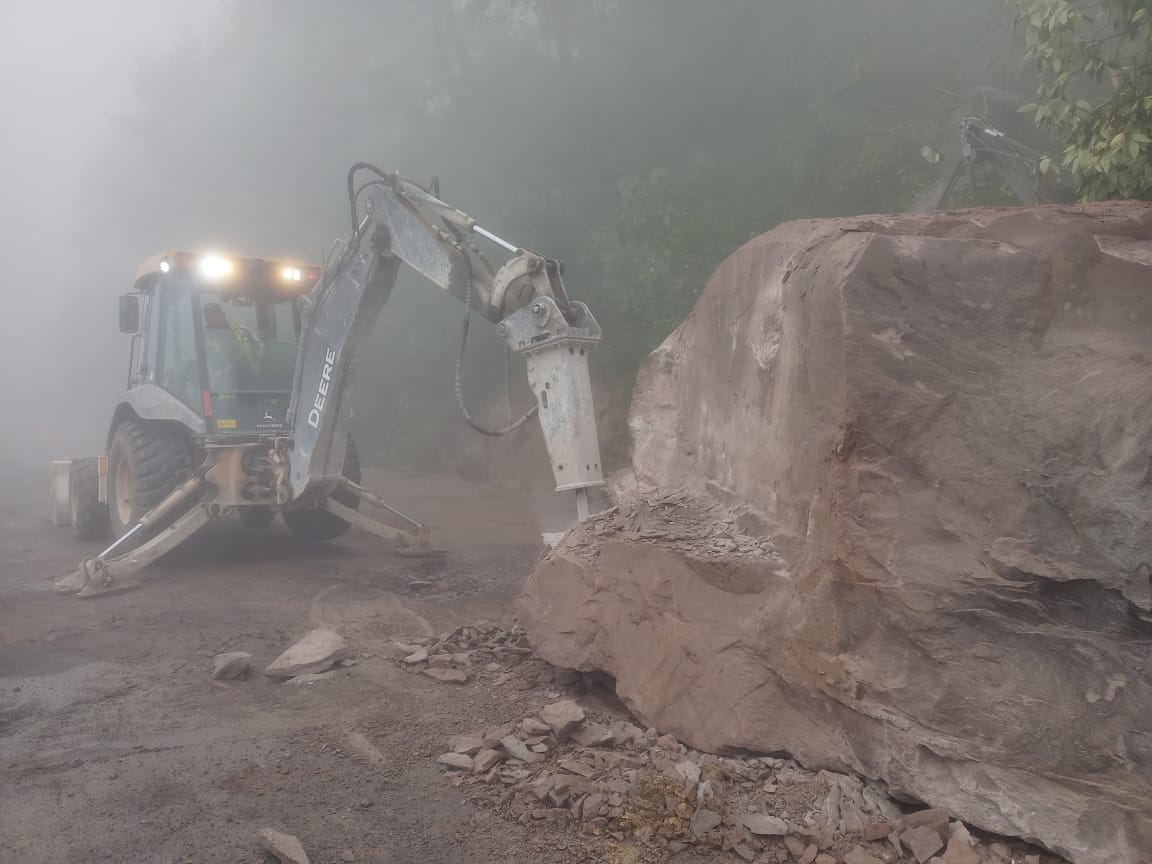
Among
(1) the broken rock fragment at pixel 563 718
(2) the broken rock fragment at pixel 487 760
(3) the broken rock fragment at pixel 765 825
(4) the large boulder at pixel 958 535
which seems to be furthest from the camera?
(1) the broken rock fragment at pixel 563 718

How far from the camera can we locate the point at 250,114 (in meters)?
30.0

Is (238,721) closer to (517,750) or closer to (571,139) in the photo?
(517,750)

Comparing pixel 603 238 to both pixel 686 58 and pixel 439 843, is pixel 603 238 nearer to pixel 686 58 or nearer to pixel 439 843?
pixel 686 58

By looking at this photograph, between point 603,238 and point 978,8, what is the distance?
7162 mm

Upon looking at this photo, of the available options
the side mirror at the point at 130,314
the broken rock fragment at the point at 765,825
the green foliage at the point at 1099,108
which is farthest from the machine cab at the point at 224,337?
the green foliage at the point at 1099,108

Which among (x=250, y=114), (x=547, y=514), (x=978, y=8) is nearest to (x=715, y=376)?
(x=547, y=514)

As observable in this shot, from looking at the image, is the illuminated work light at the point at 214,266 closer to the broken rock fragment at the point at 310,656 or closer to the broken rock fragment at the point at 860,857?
the broken rock fragment at the point at 310,656

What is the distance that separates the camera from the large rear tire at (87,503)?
31.1 ft

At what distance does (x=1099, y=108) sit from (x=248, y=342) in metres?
7.10

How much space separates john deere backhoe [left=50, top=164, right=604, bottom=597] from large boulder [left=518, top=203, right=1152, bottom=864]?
258 cm

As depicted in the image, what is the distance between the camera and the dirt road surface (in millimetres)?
3158

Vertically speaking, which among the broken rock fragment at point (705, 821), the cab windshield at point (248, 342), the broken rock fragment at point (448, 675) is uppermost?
the cab windshield at point (248, 342)

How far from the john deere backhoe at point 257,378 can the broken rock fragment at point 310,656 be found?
2169mm

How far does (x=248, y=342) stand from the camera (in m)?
8.12
